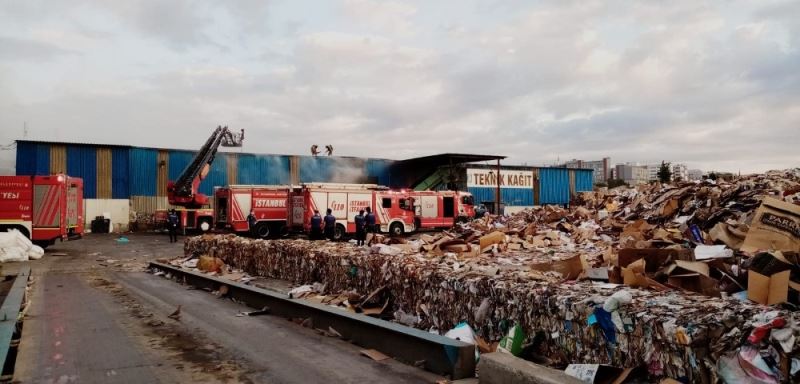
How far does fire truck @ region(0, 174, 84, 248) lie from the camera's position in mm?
19688

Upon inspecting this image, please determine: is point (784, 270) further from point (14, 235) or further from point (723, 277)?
point (14, 235)

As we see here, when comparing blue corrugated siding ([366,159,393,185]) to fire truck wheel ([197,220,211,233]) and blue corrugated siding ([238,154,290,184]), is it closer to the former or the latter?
blue corrugated siding ([238,154,290,184])

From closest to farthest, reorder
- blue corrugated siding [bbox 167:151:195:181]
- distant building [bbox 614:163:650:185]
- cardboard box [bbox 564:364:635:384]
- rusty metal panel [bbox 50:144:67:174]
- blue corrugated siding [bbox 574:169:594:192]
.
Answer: cardboard box [bbox 564:364:635:384]
rusty metal panel [bbox 50:144:67:174]
blue corrugated siding [bbox 167:151:195:181]
blue corrugated siding [bbox 574:169:594:192]
distant building [bbox 614:163:650:185]

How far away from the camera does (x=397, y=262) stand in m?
7.75

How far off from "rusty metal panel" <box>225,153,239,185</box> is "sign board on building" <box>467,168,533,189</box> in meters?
18.2

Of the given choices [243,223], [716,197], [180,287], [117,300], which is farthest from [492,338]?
[243,223]

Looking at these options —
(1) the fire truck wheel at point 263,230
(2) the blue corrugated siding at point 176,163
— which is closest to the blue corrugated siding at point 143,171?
→ (2) the blue corrugated siding at point 176,163

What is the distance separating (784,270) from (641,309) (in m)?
1.90

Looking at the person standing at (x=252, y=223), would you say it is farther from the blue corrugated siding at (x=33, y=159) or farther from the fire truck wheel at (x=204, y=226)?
the blue corrugated siding at (x=33, y=159)

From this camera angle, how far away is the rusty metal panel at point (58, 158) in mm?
34281

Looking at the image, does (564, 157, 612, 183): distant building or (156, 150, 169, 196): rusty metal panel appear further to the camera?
(564, 157, 612, 183): distant building

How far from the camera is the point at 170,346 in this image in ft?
21.1

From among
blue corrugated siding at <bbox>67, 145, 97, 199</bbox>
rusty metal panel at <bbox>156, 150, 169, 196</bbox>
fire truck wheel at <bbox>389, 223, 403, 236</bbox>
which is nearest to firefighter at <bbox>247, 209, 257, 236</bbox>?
fire truck wheel at <bbox>389, 223, 403, 236</bbox>

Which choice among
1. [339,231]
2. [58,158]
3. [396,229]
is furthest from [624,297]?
[58,158]
